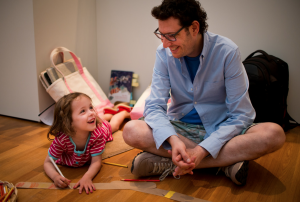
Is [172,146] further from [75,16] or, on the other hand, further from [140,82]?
[75,16]

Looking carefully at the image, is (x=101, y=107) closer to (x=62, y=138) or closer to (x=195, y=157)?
(x=62, y=138)

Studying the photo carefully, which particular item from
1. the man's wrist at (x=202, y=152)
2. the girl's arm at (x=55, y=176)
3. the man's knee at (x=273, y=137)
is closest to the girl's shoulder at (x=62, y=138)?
the girl's arm at (x=55, y=176)

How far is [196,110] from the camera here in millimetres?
1428

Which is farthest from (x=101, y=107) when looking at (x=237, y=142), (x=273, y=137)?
(x=273, y=137)

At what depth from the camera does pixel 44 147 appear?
1.74 metres

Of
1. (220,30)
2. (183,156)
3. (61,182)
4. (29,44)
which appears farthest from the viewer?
(220,30)

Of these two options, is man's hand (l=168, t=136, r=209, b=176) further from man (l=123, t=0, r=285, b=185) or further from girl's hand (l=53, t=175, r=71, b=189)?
girl's hand (l=53, t=175, r=71, b=189)

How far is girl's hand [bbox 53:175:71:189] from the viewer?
1260 millimetres

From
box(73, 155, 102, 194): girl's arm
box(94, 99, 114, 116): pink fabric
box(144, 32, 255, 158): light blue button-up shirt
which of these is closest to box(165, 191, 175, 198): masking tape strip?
box(144, 32, 255, 158): light blue button-up shirt

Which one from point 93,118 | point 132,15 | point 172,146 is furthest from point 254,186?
point 132,15

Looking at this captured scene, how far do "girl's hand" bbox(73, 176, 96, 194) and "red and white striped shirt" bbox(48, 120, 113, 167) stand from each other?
0.18 meters

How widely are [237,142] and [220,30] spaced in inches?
52.5

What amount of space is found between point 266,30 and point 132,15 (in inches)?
51.0

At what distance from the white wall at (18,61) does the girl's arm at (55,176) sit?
A: 3.02 ft
